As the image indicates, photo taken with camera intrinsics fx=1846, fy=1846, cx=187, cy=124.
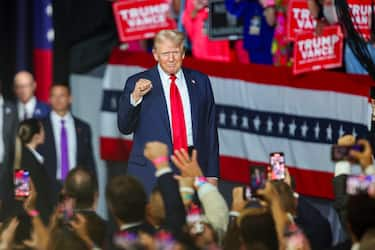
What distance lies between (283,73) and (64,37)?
3191 mm

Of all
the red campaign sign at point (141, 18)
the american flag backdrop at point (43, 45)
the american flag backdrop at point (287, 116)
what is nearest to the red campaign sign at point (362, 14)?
the american flag backdrop at point (287, 116)

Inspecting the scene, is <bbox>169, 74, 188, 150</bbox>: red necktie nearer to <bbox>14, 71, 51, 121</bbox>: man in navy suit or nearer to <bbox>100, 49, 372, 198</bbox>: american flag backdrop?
<bbox>100, 49, 372, 198</bbox>: american flag backdrop

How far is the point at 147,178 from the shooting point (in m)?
12.9

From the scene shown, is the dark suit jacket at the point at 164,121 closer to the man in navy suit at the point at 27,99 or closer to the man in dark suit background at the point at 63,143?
the man in dark suit background at the point at 63,143

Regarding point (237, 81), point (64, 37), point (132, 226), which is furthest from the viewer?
point (64, 37)

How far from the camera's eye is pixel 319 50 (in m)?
15.8

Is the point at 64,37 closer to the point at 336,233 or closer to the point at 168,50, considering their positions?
the point at 336,233

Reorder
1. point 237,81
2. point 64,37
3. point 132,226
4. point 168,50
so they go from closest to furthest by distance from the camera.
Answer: point 132,226
point 168,50
point 237,81
point 64,37

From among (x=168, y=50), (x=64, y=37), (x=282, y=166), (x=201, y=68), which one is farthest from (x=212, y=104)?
(x=64, y=37)

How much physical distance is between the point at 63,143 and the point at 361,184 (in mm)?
6780

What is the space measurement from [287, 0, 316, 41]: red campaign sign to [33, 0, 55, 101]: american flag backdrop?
3659 mm

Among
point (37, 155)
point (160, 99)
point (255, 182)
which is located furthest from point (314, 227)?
point (37, 155)

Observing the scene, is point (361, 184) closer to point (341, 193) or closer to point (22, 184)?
point (341, 193)

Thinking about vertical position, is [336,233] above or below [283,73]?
below
